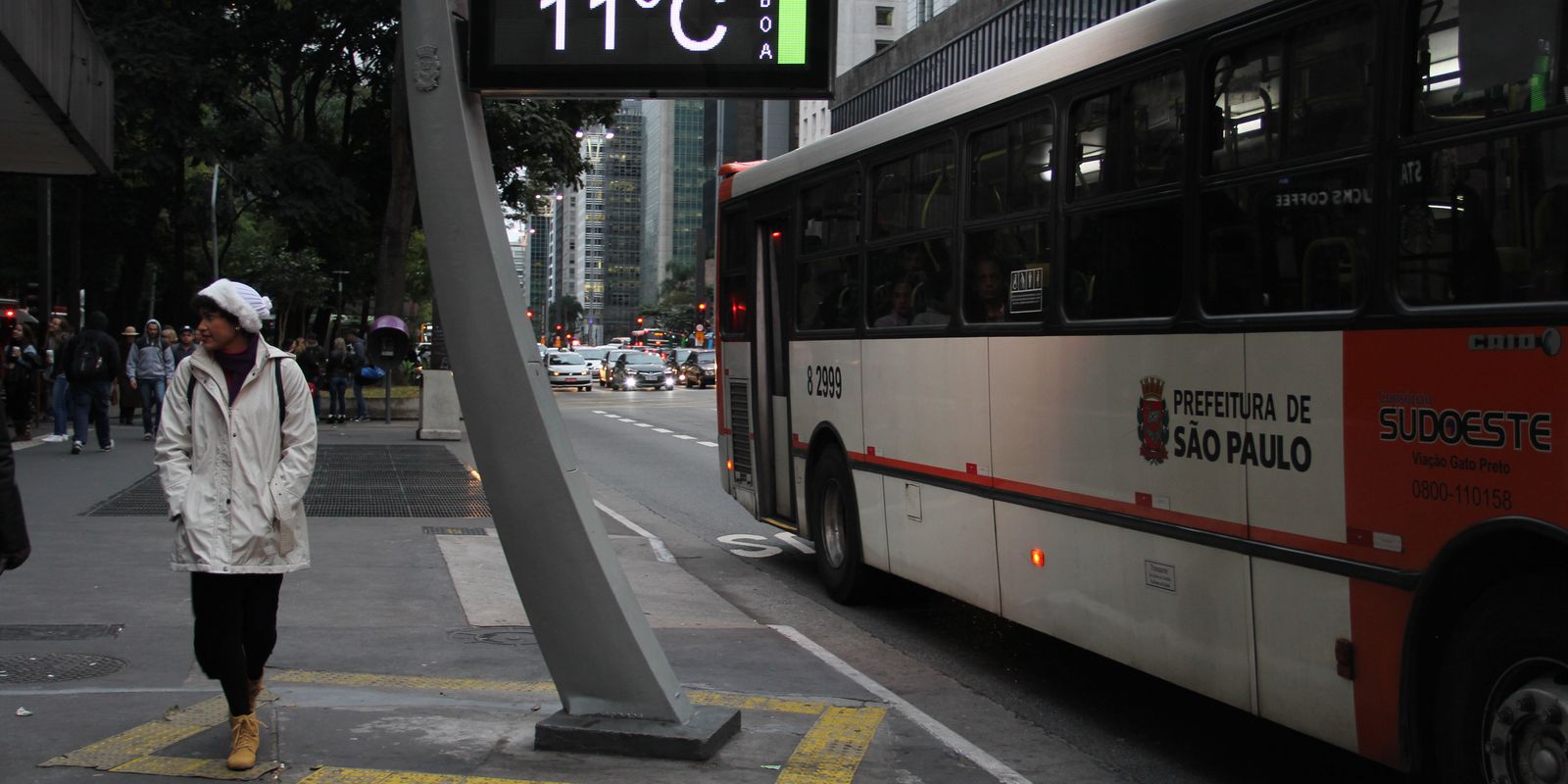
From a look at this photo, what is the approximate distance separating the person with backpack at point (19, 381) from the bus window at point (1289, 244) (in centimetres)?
1900

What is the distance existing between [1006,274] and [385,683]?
3.70 metres

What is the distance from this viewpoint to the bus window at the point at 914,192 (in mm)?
8867

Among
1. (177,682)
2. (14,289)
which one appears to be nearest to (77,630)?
(177,682)

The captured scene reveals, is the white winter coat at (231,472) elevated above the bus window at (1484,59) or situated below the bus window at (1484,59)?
below

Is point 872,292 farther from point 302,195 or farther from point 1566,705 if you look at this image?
point 302,195

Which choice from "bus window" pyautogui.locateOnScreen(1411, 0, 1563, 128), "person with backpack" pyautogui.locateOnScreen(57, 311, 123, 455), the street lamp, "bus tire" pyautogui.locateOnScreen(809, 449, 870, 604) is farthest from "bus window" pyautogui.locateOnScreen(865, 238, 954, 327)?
the street lamp

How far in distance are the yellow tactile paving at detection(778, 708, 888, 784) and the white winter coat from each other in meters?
2.02

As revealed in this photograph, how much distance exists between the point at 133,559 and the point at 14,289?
151ft

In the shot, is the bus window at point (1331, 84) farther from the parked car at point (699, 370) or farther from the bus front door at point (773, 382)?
the parked car at point (699, 370)

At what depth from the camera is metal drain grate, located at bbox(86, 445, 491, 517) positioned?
1448cm

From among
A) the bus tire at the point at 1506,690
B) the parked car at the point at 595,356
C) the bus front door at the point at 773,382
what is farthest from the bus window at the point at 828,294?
the parked car at the point at 595,356

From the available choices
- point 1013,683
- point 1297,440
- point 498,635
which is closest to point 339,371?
point 498,635

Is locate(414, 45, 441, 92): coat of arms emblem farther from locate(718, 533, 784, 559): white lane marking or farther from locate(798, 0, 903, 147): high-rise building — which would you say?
locate(798, 0, 903, 147): high-rise building

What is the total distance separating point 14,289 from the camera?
170ft
